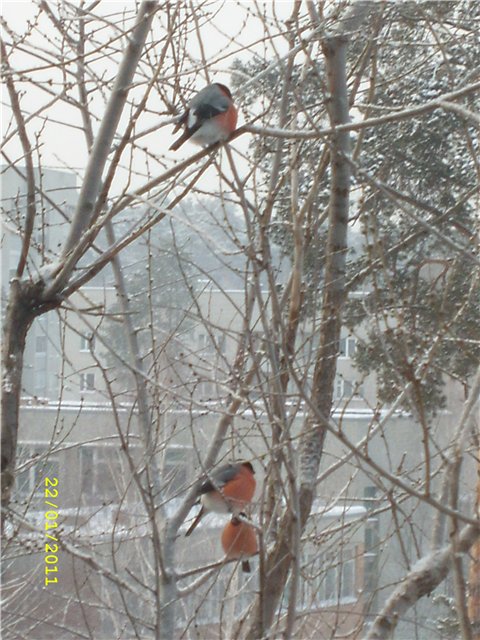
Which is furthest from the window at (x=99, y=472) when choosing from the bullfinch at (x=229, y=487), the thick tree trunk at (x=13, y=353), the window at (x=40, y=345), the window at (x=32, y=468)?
the thick tree trunk at (x=13, y=353)

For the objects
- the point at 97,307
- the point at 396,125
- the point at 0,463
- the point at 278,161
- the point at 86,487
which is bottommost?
the point at 86,487

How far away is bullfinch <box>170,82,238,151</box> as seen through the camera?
4.63ft

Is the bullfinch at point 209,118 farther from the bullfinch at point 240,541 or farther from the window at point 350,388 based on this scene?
the bullfinch at point 240,541

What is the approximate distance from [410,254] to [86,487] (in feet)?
5.35

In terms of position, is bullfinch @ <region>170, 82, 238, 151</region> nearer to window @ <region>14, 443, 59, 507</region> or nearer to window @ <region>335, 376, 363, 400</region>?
window @ <region>335, 376, 363, 400</region>

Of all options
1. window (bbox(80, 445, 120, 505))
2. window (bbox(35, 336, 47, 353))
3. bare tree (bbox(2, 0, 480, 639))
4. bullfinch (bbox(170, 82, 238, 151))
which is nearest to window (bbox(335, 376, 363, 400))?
bare tree (bbox(2, 0, 480, 639))

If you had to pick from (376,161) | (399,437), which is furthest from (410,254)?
(399,437)

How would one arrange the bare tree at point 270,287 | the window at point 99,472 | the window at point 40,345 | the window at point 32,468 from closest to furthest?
the bare tree at point 270,287 → the window at point 40,345 → the window at point 32,468 → the window at point 99,472

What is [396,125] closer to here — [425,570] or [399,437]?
[399,437]

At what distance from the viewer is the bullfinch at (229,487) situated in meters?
1.42

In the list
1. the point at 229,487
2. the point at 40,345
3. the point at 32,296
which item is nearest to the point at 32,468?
the point at 40,345

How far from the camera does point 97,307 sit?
51.4 inches

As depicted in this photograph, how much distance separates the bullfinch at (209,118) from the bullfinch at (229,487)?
565 mm

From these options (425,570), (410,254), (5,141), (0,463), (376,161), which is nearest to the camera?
(0,463)
